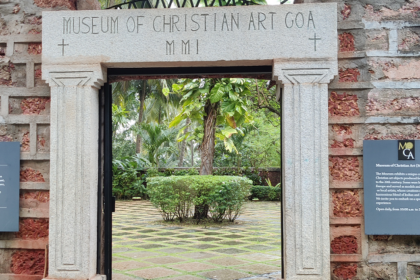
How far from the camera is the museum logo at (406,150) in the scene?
13.0 feet

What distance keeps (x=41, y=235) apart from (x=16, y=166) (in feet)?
2.31

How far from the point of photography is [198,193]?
358 inches

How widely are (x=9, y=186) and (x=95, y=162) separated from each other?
0.84 meters

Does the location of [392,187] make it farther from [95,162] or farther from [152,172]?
[152,172]

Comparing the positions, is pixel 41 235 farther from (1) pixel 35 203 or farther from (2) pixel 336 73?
(2) pixel 336 73

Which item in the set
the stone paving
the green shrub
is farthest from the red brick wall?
the green shrub

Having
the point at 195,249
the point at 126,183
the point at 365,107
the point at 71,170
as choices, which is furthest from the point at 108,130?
the point at 126,183

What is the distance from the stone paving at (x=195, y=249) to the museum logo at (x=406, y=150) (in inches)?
88.6

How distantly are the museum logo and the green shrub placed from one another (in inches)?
442

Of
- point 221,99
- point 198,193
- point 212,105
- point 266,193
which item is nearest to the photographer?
point 221,99

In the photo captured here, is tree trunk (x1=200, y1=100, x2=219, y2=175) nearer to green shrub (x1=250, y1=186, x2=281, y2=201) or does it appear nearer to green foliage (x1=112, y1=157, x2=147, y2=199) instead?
green foliage (x1=112, y1=157, x2=147, y2=199)

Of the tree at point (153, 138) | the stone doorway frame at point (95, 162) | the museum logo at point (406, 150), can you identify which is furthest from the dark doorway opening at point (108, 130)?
the tree at point (153, 138)

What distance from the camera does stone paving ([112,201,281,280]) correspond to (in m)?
5.60

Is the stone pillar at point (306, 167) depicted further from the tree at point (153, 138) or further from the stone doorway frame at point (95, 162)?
the tree at point (153, 138)
